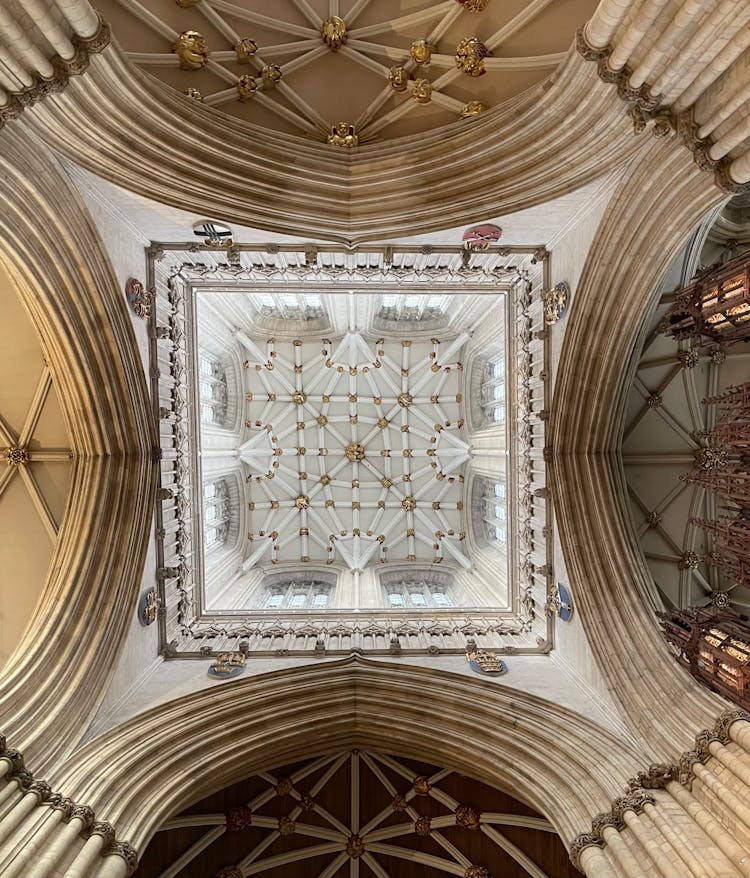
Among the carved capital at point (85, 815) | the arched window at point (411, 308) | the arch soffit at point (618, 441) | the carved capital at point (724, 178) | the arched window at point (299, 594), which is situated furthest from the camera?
the arched window at point (411, 308)

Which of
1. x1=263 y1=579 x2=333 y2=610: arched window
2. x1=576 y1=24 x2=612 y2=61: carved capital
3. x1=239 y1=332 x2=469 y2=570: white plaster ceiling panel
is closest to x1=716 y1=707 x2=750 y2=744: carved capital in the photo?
x1=576 y1=24 x2=612 y2=61: carved capital

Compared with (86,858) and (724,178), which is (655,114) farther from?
(86,858)

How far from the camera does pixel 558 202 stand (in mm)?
8188

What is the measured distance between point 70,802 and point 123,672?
9.03ft

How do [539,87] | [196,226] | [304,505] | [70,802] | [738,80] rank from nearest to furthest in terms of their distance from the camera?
[738,80], [70,802], [539,87], [196,226], [304,505]

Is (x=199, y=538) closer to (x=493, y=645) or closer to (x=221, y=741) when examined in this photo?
(x=221, y=741)

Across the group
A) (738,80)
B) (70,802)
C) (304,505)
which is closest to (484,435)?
(304,505)

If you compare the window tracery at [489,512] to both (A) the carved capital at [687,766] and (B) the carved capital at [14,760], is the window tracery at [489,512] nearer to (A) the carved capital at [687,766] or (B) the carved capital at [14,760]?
(A) the carved capital at [687,766]

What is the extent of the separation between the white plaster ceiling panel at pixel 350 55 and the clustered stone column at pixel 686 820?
8.61 m

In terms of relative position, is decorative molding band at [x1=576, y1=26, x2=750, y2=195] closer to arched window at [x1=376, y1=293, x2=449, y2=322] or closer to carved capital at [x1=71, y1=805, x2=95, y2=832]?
carved capital at [x1=71, y1=805, x2=95, y2=832]

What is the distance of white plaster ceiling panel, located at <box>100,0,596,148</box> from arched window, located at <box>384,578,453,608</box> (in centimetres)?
1217

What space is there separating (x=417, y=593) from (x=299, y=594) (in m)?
3.88

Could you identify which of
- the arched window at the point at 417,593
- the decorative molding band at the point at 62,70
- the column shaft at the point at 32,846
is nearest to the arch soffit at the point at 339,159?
the decorative molding band at the point at 62,70

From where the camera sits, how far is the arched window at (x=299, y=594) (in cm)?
1628
